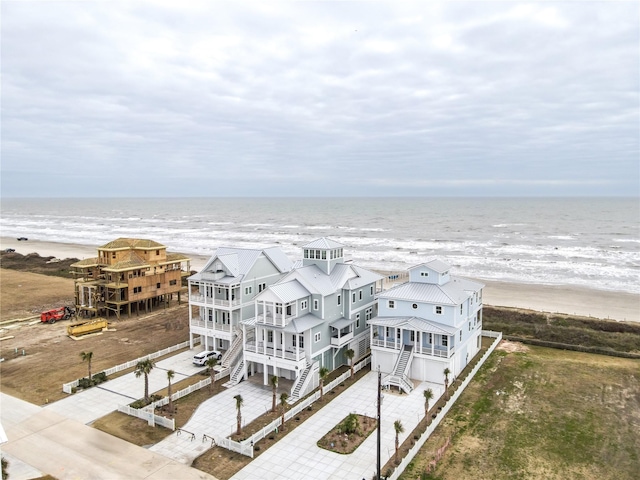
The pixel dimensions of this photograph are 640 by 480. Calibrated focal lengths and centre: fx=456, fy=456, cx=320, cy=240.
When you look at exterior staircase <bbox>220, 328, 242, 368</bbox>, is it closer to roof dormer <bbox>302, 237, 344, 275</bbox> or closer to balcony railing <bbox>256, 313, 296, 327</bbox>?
balcony railing <bbox>256, 313, 296, 327</bbox>

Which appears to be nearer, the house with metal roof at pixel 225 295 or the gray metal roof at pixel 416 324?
the gray metal roof at pixel 416 324

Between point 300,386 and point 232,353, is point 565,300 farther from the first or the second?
point 232,353

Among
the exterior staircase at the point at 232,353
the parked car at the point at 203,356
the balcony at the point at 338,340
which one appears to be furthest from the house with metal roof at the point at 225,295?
the balcony at the point at 338,340

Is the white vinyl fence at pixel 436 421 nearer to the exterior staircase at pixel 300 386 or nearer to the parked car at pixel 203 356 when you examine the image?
the exterior staircase at pixel 300 386

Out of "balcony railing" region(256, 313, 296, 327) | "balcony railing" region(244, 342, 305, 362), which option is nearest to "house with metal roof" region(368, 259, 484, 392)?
"balcony railing" region(244, 342, 305, 362)

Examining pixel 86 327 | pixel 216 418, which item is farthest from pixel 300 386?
pixel 86 327
